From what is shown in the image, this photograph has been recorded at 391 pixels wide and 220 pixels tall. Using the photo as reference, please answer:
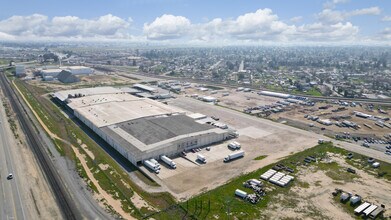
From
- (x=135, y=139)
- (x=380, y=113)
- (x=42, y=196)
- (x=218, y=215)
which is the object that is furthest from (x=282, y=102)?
(x=42, y=196)

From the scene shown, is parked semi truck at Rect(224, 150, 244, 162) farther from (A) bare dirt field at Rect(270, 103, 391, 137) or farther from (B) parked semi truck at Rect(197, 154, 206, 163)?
(A) bare dirt field at Rect(270, 103, 391, 137)

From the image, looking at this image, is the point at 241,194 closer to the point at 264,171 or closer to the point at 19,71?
the point at 264,171

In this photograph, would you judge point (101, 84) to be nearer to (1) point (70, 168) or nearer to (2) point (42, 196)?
(1) point (70, 168)

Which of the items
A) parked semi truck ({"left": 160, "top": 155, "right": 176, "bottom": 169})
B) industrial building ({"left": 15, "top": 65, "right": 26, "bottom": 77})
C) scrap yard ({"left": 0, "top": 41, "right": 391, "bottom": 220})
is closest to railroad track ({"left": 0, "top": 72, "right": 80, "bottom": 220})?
scrap yard ({"left": 0, "top": 41, "right": 391, "bottom": 220})

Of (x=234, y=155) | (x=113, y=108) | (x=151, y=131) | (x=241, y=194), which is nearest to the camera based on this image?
(x=241, y=194)

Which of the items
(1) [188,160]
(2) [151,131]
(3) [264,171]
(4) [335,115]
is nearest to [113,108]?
(2) [151,131]
